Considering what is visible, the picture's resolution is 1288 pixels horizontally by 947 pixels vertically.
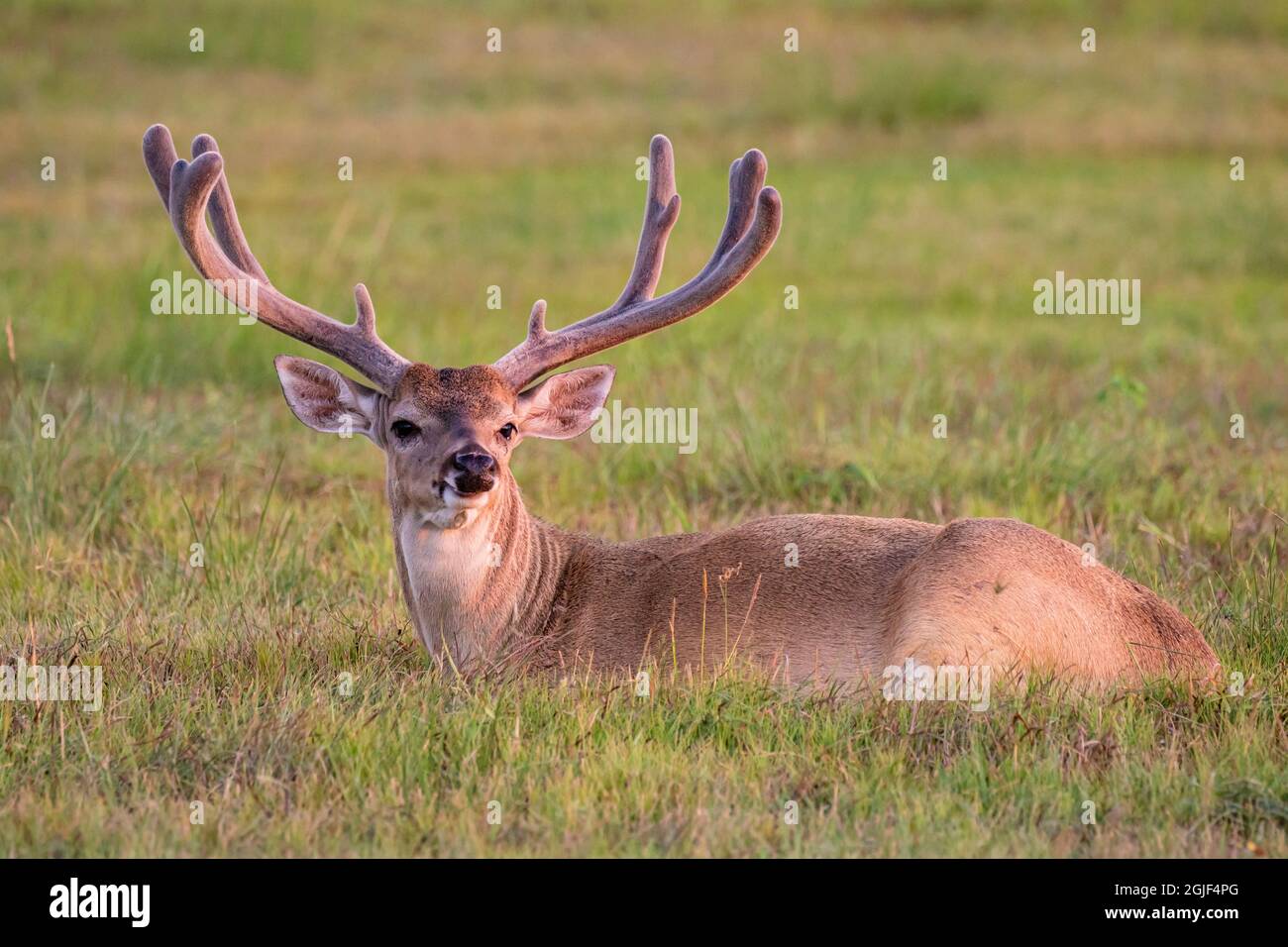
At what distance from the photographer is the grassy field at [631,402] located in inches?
194

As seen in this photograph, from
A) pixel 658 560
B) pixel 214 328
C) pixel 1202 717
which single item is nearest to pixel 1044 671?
pixel 1202 717

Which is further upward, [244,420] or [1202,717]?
[244,420]

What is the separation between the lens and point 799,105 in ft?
70.0

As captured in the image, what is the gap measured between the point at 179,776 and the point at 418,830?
0.78m

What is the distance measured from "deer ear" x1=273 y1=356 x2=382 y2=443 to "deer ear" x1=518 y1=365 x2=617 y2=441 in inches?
20.7

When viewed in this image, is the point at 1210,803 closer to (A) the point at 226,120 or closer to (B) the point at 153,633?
(B) the point at 153,633

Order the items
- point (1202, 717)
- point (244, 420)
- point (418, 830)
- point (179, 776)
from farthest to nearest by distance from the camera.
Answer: point (244, 420)
point (1202, 717)
point (179, 776)
point (418, 830)

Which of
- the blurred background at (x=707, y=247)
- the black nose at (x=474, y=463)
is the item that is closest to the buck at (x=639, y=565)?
the black nose at (x=474, y=463)

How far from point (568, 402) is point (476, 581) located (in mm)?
739

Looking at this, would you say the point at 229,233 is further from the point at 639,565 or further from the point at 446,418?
the point at 639,565

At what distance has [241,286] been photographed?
612cm

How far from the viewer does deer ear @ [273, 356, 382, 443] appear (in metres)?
6.00

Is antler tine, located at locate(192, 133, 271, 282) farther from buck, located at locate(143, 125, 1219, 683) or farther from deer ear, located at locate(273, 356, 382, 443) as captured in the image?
deer ear, located at locate(273, 356, 382, 443)

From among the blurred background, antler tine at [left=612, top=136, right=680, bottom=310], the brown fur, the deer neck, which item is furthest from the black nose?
the blurred background
